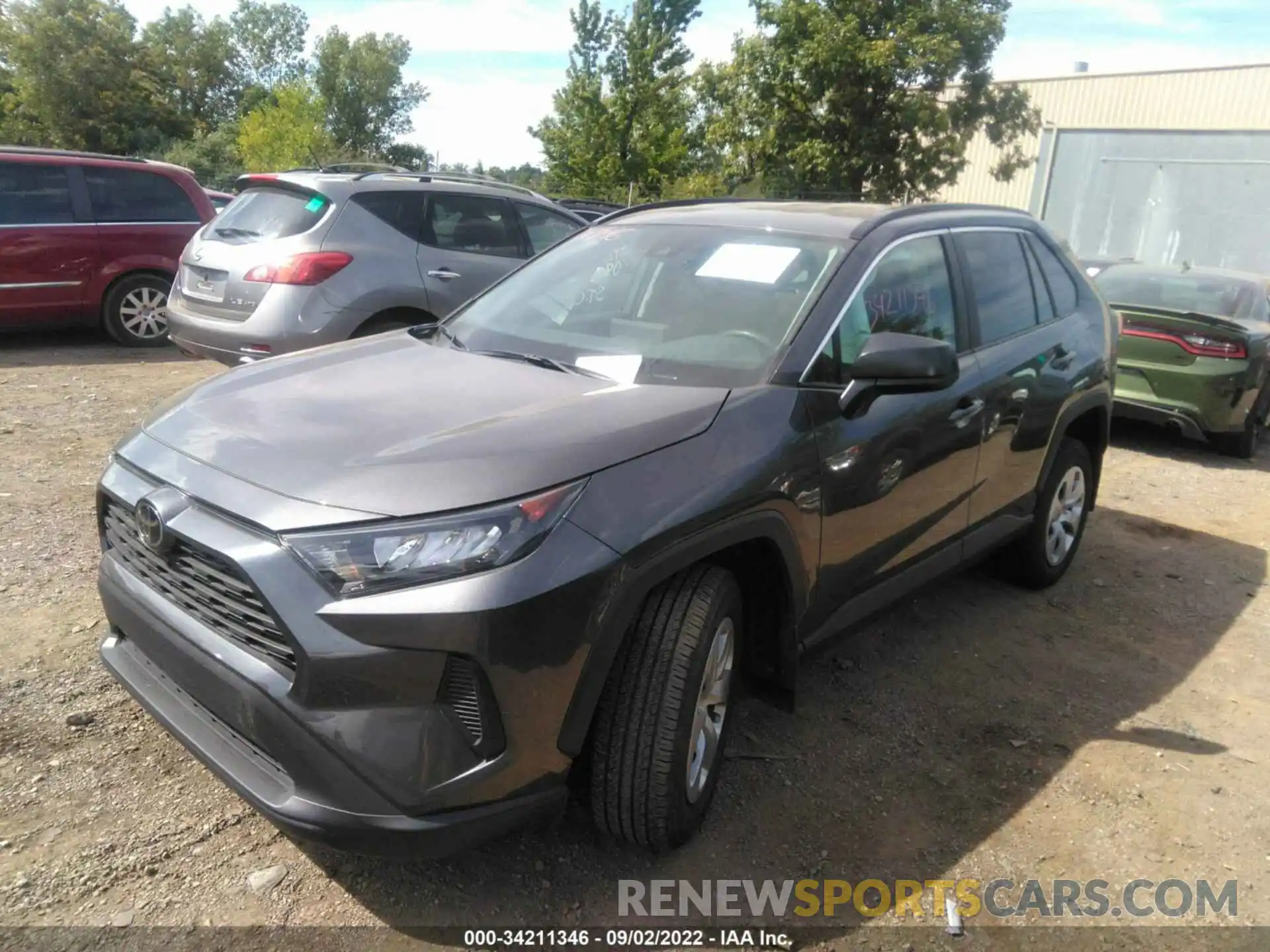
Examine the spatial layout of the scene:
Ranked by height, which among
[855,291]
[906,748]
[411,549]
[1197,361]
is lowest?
[906,748]

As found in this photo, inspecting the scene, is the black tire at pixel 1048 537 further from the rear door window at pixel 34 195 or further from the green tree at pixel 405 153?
the green tree at pixel 405 153

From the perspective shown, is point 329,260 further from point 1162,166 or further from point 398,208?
point 1162,166

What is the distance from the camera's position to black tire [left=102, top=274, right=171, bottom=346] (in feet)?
29.1

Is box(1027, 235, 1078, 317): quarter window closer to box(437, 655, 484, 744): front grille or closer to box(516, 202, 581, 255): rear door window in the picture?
box(437, 655, 484, 744): front grille

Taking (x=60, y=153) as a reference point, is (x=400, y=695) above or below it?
below

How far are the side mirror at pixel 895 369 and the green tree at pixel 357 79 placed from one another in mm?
71229

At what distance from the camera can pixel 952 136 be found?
2509 cm

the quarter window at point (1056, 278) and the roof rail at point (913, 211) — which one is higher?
the roof rail at point (913, 211)

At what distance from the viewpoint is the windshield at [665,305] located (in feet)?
9.58

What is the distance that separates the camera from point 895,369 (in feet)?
9.13

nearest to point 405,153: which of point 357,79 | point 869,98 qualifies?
point 357,79

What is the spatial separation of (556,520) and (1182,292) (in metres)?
7.96

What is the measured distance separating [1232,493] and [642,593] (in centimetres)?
630

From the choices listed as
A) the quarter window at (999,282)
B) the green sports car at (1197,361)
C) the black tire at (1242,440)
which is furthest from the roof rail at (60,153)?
the black tire at (1242,440)
